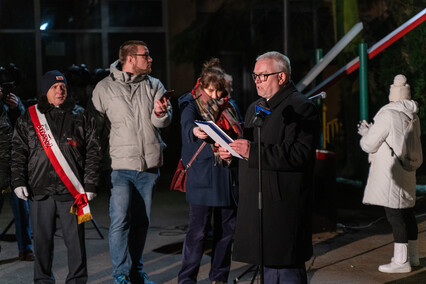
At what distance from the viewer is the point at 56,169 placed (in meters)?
5.68

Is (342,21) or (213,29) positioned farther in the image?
(213,29)

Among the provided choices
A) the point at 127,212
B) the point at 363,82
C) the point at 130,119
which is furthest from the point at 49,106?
the point at 363,82

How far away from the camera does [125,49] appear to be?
6.23 m

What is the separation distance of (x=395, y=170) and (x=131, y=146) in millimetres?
2545

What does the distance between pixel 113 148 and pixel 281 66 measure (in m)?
2.06

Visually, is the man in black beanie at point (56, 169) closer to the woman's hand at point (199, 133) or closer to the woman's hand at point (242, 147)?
the woman's hand at point (199, 133)

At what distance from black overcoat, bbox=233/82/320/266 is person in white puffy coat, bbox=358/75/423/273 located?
2179 mm

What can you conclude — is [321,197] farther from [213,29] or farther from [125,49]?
[213,29]

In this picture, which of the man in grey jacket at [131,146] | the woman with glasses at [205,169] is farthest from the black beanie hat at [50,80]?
the woman with glasses at [205,169]

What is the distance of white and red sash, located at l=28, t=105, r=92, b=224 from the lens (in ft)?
18.6

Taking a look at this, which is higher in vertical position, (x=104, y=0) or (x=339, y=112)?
(x=104, y=0)

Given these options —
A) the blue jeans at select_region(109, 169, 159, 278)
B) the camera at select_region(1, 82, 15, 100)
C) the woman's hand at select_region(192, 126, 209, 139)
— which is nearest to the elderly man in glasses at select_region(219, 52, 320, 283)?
the woman's hand at select_region(192, 126, 209, 139)

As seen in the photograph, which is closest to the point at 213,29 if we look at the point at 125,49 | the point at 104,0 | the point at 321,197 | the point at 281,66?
the point at 104,0

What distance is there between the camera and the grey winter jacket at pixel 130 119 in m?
6.07
